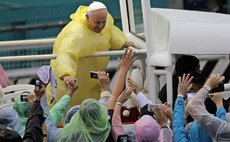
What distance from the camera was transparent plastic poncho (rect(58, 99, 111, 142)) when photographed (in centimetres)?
452

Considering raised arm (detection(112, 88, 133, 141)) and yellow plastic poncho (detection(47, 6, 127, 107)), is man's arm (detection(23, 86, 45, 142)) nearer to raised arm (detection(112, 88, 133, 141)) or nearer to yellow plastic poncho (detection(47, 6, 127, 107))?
raised arm (detection(112, 88, 133, 141))

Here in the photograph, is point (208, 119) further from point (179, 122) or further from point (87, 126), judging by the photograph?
point (87, 126)

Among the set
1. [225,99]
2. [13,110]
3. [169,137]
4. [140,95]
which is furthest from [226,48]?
[13,110]

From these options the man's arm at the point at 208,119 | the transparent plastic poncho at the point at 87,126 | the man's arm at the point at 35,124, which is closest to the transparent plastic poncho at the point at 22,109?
A: the man's arm at the point at 35,124

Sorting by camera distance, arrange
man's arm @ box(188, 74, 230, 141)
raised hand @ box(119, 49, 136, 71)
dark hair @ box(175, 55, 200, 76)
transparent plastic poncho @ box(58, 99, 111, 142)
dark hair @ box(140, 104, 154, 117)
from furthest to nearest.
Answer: dark hair @ box(175, 55, 200, 76) → raised hand @ box(119, 49, 136, 71) → dark hair @ box(140, 104, 154, 117) → man's arm @ box(188, 74, 230, 141) → transparent plastic poncho @ box(58, 99, 111, 142)

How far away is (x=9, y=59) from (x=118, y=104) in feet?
4.29

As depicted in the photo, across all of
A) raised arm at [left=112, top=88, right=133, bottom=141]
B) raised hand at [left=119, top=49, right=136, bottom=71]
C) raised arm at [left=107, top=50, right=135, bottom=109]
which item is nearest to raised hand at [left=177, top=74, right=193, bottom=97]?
raised arm at [left=112, top=88, right=133, bottom=141]

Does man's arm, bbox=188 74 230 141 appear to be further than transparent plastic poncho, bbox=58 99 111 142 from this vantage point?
Yes

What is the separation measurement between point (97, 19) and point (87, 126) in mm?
1561

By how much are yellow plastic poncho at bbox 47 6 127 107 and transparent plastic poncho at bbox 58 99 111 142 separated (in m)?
1.18

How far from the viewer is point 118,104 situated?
5.07 meters

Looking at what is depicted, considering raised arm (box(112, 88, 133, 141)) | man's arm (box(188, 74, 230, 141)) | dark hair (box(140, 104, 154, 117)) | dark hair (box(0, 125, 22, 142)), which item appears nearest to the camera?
dark hair (box(0, 125, 22, 142))

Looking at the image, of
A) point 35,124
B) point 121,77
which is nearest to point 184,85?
point 121,77

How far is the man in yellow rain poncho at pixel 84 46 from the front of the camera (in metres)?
5.88
